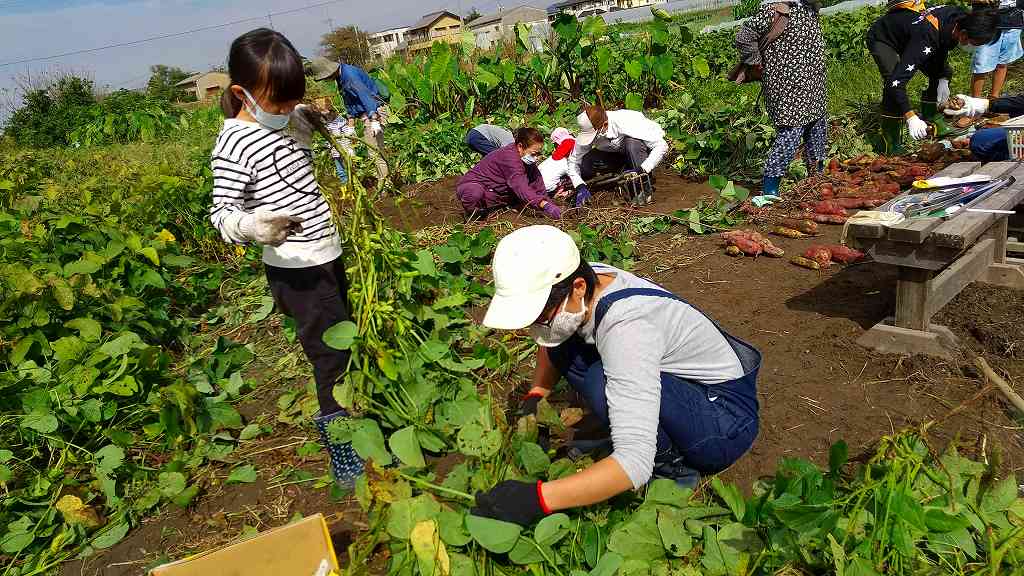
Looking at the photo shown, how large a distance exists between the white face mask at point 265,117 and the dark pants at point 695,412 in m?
1.14

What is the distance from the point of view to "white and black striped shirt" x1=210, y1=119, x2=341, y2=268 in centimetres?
202

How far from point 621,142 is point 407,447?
4163mm

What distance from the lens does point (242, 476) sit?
2584 mm

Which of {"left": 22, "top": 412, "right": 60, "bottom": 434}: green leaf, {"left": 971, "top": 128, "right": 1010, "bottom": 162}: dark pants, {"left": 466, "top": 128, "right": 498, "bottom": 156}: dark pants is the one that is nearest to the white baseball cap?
{"left": 22, "top": 412, "right": 60, "bottom": 434}: green leaf

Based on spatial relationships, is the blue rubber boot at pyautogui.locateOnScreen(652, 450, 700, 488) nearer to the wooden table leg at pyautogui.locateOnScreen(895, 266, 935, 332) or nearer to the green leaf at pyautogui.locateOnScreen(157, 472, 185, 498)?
the wooden table leg at pyautogui.locateOnScreen(895, 266, 935, 332)

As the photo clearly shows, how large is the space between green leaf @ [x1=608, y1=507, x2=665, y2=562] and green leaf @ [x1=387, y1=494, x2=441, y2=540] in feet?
1.58

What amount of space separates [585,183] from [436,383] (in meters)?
3.67

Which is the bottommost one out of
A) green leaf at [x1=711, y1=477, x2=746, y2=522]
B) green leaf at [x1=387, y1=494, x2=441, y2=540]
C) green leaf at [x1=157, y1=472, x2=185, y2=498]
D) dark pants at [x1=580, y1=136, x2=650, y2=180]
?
green leaf at [x1=157, y1=472, x2=185, y2=498]

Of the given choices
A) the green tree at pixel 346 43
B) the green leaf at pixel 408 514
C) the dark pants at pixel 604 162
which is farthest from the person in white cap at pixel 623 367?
the green tree at pixel 346 43

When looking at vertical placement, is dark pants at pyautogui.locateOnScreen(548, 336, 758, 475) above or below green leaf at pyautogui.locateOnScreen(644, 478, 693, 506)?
above

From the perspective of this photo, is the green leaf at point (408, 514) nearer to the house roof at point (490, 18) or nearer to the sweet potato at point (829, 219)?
the sweet potato at point (829, 219)

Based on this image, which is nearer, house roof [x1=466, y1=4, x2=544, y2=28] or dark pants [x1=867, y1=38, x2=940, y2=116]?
dark pants [x1=867, y1=38, x2=940, y2=116]

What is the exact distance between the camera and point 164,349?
368cm

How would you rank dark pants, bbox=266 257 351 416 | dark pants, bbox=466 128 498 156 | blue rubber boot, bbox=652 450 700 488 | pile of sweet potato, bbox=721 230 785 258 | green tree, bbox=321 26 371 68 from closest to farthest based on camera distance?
1. blue rubber boot, bbox=652 450 700 488
2. dark pants, bbox=266 257 351 416
3. pile of sweet potato, bbox=721 230 785 258
4. dark pants, bbox=466 128 498 156
5. green tree, bbox=321 26 371 68
